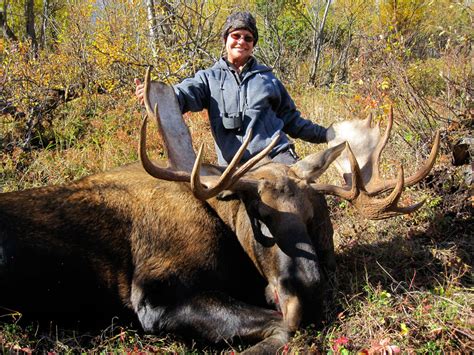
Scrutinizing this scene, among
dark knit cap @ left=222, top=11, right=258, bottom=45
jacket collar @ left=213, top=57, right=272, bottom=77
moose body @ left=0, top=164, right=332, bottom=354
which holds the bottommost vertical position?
moose body @ left=0, top=164, right=332, bottom=354

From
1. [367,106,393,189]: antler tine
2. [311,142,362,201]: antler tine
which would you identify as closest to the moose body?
[311,142,362,201]: antler tine

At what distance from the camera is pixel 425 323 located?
10.5 ft

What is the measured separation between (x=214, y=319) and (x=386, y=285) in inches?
56.4

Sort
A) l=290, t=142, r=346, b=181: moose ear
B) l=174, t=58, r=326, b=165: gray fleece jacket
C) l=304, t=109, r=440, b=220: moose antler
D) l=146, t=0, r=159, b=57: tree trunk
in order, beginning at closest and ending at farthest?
l=304, t=109, r=440, b=220: moose antler → l=290, t=142, r=346, b=181: moose ear → l=174, t=58, r=326, b=165: gray fleece jacket → l=146, t=0, r=159, b=57: tree trunk

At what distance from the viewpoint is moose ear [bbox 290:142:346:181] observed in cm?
366

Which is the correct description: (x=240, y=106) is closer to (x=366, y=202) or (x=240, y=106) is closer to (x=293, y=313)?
(x=366, y=202)

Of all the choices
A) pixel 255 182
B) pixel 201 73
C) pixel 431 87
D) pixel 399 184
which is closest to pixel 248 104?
pixel 201 73

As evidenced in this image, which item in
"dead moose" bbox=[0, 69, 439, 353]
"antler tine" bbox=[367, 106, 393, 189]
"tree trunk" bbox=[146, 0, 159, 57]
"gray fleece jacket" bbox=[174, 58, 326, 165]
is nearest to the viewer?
"dead moose" bbox=[0, 69, 439, 353]

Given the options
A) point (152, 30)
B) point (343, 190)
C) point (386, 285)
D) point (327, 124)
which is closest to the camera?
point (343, 190)

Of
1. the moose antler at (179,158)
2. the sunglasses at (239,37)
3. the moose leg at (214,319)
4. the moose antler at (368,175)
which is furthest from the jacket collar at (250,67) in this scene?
the moose leg at (214,319)

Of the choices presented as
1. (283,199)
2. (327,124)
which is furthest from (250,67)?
(327,124)

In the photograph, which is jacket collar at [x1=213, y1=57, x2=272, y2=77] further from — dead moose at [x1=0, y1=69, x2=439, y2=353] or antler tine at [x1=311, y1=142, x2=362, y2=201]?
antler tine at [x1=311, y1=142, x2=362, y2=201]

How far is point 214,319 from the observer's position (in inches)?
133

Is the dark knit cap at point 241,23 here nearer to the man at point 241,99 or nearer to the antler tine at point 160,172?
the man at point 241,99
